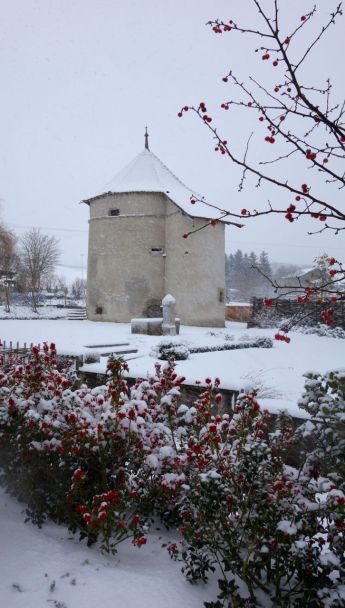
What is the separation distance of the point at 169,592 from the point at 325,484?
129 centimetres

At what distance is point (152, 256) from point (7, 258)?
16.3 m

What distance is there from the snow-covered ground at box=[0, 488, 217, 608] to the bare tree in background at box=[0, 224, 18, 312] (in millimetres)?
25946

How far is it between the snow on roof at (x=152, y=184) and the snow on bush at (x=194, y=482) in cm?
1959

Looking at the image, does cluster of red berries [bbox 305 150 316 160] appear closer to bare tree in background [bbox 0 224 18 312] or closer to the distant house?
the distant house

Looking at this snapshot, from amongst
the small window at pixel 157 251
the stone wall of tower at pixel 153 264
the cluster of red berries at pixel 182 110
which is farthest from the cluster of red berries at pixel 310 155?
the small window at pixel 157 251

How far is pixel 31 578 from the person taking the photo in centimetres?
264

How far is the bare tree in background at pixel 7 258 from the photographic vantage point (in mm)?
27000

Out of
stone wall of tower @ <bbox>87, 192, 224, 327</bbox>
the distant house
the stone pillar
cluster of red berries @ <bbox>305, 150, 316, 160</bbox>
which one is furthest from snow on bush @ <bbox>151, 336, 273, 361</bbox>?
cluster of red berries @ <bbox>305, 150, 316, 160</bbox>

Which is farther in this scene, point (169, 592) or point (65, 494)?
point (65, 494)

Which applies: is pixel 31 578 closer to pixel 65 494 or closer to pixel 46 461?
pixel 65 494

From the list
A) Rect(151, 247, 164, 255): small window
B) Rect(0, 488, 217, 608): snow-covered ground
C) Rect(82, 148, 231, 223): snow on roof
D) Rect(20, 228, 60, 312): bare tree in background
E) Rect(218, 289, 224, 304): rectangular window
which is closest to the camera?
Rect(0, 488, 217, 608): snow-covered ground

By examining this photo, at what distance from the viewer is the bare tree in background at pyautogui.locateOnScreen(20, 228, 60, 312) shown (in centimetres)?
4000

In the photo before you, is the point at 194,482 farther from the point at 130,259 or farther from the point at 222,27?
the point at 130,259

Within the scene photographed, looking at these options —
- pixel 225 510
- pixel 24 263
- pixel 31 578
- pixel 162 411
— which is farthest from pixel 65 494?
pixel 24 263
